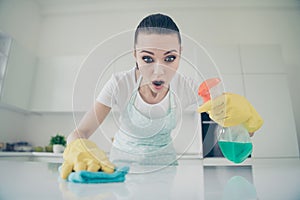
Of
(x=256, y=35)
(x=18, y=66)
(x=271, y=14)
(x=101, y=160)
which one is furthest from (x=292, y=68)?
(x=18, y=66)

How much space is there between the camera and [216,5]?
233cm

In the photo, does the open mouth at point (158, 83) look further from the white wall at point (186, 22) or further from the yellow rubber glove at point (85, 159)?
the white wall at point (186, 22)

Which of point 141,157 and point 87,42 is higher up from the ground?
point 87,42

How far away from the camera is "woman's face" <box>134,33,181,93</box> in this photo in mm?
392

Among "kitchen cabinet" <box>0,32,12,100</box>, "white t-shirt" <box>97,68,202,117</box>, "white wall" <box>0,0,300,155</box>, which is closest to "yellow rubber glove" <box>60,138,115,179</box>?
"white t-shirt" <box>97,68,202,117</box>

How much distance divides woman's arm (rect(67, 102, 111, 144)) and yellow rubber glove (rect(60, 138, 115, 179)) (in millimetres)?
32

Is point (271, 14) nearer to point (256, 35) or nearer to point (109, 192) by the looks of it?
point (256, 35)

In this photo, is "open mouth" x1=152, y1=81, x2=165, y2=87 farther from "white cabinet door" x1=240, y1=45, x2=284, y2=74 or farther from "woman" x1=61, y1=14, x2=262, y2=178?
"white cabinet door" x1=240, y1=45, x2=284, y2=74

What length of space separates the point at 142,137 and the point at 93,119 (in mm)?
127

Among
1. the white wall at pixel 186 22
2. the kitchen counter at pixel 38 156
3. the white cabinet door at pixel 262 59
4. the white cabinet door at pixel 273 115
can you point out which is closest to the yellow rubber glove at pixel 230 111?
the white cabinet door at pixel 273 115

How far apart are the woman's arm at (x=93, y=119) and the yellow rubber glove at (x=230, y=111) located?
0.23 meters

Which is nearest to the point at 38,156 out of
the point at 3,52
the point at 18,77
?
the point at 18,77

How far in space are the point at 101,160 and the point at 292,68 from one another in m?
2.42

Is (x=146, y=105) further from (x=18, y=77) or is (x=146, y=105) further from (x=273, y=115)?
(x=18, y=77)
